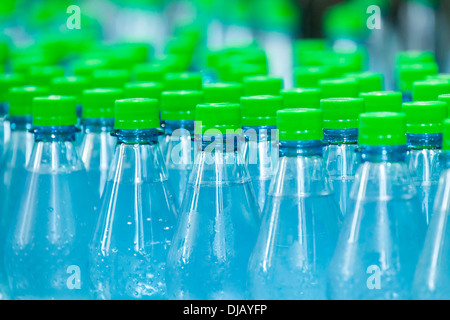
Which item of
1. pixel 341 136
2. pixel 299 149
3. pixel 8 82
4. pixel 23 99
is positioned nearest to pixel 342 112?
pixel 341 136

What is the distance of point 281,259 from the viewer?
100cm

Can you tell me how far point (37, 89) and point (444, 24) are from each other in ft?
9.60

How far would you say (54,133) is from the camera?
4.17 feet

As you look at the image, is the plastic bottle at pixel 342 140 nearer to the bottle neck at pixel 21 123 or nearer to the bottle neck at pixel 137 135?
the bottle neck at pixel 137 135

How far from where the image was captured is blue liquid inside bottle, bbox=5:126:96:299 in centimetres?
129

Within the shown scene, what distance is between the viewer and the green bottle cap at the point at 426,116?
104 centimetres

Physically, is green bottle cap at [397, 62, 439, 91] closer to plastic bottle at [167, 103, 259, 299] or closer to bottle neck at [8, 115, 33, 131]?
plastic bottle at [167, 103, 259, 299]

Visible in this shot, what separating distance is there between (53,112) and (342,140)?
42 centimetres

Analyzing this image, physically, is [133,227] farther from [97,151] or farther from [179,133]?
[97,151]

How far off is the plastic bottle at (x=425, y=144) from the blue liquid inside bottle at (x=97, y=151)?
0.57 metres

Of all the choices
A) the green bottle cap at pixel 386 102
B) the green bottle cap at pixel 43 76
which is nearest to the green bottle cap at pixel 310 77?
the green bottle cap at pixel 386 102

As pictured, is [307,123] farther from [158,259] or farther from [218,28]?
[218,28]

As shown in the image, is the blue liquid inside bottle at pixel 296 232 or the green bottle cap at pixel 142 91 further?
the green bottle cap at pixel 142 91
